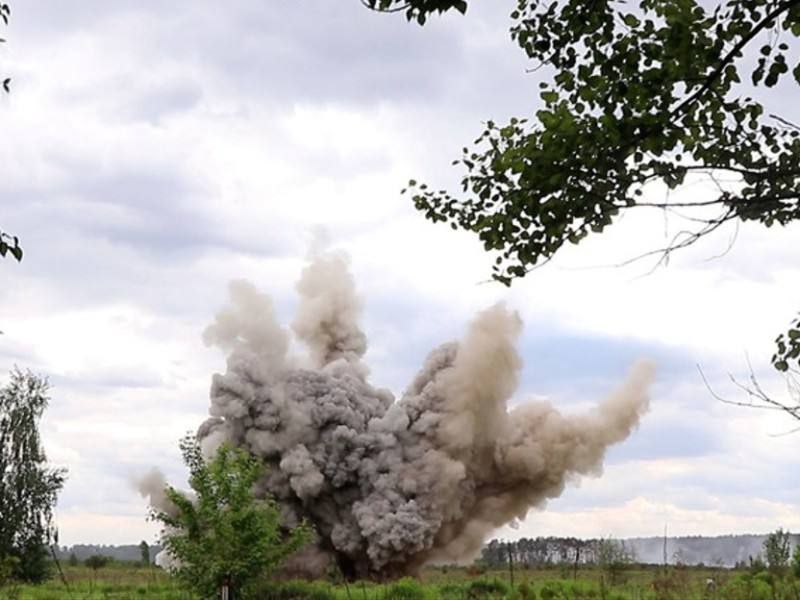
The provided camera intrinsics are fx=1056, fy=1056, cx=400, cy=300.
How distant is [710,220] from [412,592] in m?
21.0

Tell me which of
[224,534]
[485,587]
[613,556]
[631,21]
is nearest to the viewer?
[631,21]

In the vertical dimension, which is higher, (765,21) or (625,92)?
(765,21)

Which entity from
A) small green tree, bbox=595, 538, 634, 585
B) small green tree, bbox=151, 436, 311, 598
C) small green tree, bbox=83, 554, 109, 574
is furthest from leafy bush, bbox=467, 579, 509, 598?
small green tree, bbox=83, 554, 109, 574

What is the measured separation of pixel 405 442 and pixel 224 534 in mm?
22790

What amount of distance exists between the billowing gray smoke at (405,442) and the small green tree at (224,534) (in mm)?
17519

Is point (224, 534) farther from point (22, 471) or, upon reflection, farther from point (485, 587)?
point (22, 471)

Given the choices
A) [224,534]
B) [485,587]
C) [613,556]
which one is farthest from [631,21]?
[485,587]

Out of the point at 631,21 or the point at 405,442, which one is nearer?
the point at 631,21

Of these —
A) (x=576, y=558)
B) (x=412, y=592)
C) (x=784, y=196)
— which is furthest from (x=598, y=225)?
(x=412, y=592)

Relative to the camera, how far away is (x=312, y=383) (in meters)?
45.0

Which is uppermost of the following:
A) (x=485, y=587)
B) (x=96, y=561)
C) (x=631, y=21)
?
(x=631, y=21)

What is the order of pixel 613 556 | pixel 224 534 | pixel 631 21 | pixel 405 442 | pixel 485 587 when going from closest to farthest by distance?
pixel 631 21
pixel 613 556
pixel 224 534
pixel 485 587
pixel 405 442

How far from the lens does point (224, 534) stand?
23422 millimetres

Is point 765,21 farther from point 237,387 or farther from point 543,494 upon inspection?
point 543,494
